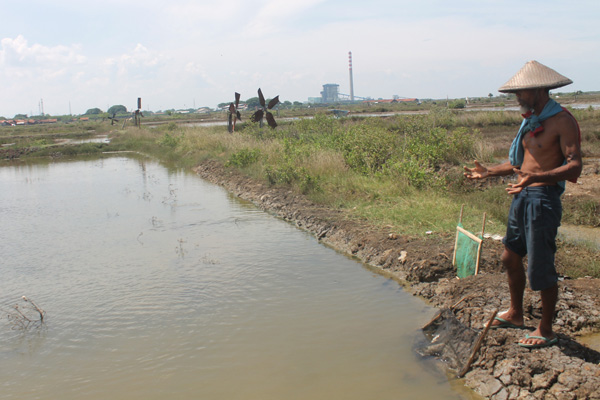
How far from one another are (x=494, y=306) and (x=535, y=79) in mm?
2006

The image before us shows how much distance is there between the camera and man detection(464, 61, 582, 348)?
329cm

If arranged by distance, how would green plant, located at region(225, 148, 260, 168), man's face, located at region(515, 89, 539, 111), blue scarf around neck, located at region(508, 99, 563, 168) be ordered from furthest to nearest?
1. green plant, located at region(225, 148, 260, 168)
2. man's face, located at region(515, 89, 539, 111)
3. blue scarf around neck, located at region(508, 99, 563, 168)

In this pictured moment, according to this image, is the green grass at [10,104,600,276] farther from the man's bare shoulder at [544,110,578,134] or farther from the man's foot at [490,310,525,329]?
the man's bare shoulder at [544,110,578,134]

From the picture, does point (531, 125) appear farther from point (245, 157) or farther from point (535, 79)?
point (245, 157)

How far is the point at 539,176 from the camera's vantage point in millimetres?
3262

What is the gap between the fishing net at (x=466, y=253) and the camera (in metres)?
5.17

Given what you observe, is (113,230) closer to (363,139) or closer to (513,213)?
(363,139)

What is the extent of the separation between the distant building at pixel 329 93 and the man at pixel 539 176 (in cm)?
18109

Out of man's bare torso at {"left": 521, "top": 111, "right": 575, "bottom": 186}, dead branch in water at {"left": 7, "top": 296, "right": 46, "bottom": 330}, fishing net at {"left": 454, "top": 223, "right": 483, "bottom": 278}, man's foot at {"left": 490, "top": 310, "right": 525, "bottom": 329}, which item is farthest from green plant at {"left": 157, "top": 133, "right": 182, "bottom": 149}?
man's bare torso at {"left": 521, "top": 111, "right": 575, "bottom": 186}

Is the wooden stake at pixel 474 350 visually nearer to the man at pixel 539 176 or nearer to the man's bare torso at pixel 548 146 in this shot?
the man at pixel 539 176

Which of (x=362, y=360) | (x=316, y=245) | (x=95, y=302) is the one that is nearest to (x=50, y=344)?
(x=95, y=302)

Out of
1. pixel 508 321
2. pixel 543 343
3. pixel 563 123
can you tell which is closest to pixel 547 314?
pixel 543 343

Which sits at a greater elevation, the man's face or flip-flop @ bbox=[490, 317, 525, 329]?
the man's face

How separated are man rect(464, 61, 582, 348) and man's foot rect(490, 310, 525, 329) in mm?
225
